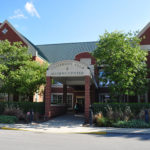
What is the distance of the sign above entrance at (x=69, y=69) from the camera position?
1481 centimetres

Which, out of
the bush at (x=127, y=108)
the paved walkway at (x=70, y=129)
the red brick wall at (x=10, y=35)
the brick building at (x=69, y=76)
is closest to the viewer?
the paved walkway at (x=70, y=129)

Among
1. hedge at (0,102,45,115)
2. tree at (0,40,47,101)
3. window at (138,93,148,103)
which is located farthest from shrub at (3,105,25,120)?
window at (138,93,148,103)

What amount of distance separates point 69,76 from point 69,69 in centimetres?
64

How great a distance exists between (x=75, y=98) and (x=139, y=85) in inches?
469

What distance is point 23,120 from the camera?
1488 centimetres

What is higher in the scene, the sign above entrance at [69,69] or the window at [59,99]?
the sign above entrance at [69,69]

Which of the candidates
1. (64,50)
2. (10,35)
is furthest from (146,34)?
(10,35)

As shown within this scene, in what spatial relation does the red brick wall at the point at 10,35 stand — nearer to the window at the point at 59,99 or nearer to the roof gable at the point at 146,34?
the window at the point at 59,99

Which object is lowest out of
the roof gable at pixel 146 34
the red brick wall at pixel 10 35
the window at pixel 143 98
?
the window at pixel 143 98

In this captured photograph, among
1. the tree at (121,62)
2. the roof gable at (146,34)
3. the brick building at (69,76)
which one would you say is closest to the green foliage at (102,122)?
the brick building at (69,76)

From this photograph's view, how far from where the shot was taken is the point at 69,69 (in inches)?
591

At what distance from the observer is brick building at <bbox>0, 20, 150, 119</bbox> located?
14.9 m

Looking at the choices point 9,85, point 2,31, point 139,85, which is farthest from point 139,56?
point 2,31

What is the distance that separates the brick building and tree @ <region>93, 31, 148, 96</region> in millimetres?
1915
